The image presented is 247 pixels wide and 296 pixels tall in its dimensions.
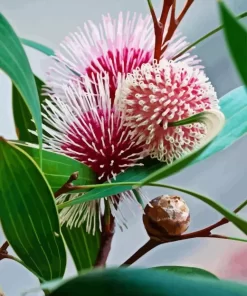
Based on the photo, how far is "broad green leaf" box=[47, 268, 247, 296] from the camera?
24 cm

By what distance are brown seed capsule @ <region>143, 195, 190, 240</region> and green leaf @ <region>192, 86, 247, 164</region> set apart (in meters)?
0.08

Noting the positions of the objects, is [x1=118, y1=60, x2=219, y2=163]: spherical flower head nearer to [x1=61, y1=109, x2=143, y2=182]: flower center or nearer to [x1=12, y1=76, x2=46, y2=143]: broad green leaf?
[x1=61, y1=109, x2=143, y2=182]: flower center

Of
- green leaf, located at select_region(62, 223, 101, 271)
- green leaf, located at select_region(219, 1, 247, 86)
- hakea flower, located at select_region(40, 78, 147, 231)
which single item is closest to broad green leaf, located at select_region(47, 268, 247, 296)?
green leaf, located at select_region(219, 1, 247, 86)

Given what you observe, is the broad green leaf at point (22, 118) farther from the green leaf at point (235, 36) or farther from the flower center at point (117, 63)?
the green leaf at point (235, 36)

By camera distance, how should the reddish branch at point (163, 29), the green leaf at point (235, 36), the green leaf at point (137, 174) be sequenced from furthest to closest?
1. the reddish branch at point (163, 29)
2. the green leaf at point (137, 174)
3. the green leaf at point (235, 36)

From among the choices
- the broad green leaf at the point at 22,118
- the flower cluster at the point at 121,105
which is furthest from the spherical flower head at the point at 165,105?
the broad green leaf at the point at 22,118

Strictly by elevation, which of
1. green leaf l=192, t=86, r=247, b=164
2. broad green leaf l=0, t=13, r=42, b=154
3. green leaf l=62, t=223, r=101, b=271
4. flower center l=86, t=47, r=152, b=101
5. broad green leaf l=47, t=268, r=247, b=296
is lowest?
green leaf l=62, t=223, r=101, b=271

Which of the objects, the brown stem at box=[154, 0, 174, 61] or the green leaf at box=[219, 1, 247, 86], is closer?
the green leaf at box=[219, 1, 247, 86]

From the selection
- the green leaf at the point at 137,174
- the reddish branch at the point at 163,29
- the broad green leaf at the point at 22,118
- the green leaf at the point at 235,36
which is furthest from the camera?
the broad green leaf at the point at 22,118

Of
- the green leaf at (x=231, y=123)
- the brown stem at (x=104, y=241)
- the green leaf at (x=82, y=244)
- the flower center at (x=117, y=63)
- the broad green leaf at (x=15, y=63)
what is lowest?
the green leaf at (x=82, y=244)

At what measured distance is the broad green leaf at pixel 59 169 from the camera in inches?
17.4

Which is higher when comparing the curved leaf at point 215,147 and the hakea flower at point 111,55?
the hakea flower at point 111,55

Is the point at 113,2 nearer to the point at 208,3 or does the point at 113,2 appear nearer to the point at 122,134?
the point at 208,3

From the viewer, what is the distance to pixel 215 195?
2.78ft
